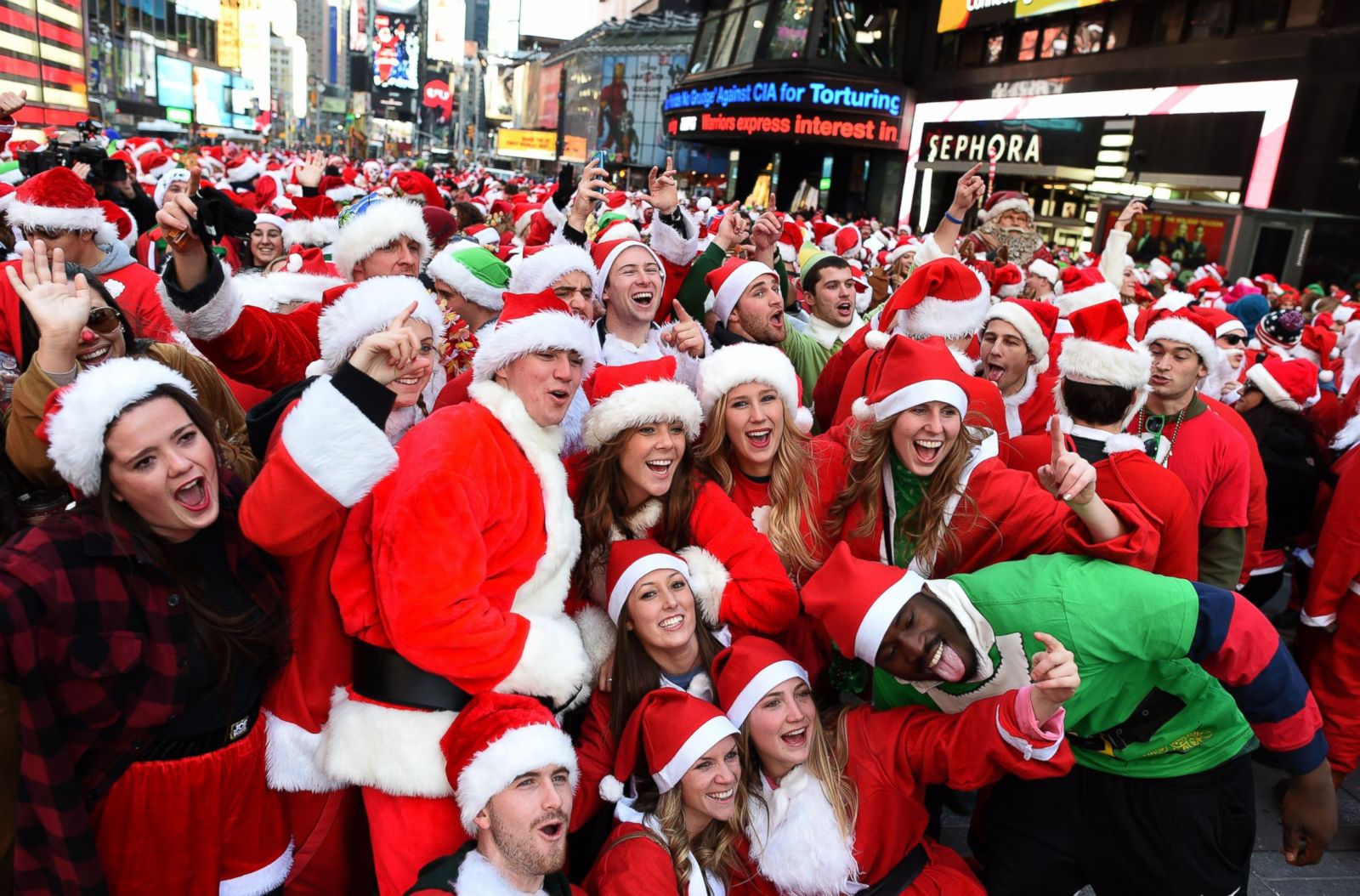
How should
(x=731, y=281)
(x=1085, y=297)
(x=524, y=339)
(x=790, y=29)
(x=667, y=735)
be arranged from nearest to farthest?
(x=667, y=735), (x=524, y=339), (x=731, y=281), (x=1085, y=297), (x=790, y=29)

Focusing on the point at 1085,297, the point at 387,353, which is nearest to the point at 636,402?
the point at 387,353

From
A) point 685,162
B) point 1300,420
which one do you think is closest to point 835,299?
point 1300,420

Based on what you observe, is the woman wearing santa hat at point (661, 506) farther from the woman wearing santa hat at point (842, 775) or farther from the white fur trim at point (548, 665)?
the white fur trim at point (548, 665)

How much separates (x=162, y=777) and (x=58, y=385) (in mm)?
1085

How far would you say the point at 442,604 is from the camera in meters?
2.06

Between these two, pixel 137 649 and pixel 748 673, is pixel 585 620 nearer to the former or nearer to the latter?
pixel 748 673

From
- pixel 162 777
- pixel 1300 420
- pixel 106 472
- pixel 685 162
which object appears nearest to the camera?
pixel 106 472

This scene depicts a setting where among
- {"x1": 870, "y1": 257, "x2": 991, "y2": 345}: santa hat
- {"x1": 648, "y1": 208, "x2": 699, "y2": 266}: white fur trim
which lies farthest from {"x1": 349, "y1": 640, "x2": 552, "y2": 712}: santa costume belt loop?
{"x1": 648, "y1": 208, "x2": 699, "y2": 266}: white fur trim

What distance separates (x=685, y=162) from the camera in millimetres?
51344

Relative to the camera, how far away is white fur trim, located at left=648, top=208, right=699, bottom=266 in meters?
5.48

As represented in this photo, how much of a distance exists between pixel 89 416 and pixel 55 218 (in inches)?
102

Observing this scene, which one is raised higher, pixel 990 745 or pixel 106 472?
pixel 106 472

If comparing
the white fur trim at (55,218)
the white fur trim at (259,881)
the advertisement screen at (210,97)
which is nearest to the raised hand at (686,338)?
the white fur trim at (259,881)

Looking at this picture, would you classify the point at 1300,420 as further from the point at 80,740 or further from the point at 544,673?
the point at 80,740
